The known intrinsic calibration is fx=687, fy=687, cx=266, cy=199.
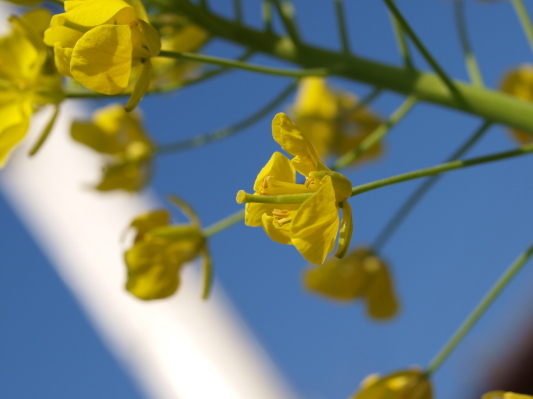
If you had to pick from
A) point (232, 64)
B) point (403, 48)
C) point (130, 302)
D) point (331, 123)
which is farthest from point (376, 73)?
point (130, 302)

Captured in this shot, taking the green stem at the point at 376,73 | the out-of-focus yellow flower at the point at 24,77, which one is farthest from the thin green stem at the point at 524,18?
the out-of-focus yellow flower at the point at 24,77

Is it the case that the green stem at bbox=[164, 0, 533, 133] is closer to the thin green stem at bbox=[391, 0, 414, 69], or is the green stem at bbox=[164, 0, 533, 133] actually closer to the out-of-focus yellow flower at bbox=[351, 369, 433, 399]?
the thin green stem at bbox=[391, 0, 414, 69]

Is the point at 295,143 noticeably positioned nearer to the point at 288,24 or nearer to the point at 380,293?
the point at 288,24

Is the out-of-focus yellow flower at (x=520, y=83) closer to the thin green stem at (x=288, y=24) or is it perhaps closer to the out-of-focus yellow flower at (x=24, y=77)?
the thin green stem at (x=288, y=24)

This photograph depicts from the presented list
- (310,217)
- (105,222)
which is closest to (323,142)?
(310,217)

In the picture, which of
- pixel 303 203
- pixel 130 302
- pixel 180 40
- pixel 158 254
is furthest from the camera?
pixel 130 302

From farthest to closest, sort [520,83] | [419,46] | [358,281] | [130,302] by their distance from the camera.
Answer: [130,302] → [520,83] → [358,281] → [419,46]

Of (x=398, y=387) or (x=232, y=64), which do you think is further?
(x=398, y=387)

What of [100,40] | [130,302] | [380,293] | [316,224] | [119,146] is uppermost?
[100,40]
